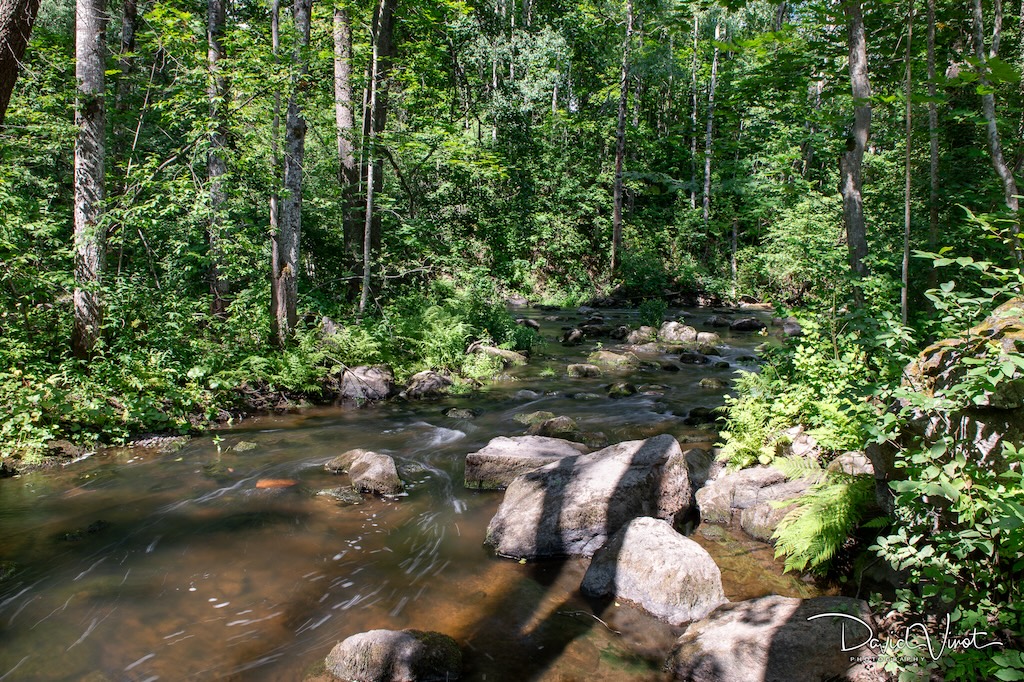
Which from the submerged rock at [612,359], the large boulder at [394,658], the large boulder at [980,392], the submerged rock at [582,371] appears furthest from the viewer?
the submerged rock at [612,359]

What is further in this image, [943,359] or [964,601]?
[943,359]

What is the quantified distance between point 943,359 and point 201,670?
228 inches

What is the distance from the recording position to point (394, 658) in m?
4.12

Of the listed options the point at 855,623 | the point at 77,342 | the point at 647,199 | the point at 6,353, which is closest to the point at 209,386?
the point at 77,342

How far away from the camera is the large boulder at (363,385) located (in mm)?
11688

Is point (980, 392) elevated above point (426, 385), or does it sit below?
above

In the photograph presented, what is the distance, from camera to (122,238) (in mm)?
9391

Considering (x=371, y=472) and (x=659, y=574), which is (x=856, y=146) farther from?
(x=371, y=472)

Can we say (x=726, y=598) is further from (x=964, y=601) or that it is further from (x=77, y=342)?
(x=77, y=342)

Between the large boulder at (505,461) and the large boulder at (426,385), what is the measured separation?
4.35 metres

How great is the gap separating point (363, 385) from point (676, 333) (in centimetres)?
1056

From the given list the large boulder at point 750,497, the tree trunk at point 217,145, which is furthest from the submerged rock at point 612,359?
the tree trunk at point 217,145

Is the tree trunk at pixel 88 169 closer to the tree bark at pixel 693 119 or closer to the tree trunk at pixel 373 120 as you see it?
the tree trunk at pixel 373 120

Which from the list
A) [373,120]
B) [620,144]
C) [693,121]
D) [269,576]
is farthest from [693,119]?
[269,576]
